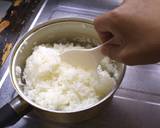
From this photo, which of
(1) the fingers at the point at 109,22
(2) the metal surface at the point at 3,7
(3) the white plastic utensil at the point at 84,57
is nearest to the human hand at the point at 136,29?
(1) the fingers at the point at 109,22

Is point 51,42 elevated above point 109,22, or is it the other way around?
point 109,22

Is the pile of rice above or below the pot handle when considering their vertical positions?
below

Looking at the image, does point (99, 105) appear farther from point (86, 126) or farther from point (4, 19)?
point (4, 19)

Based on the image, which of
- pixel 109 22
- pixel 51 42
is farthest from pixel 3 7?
pixel 109 22

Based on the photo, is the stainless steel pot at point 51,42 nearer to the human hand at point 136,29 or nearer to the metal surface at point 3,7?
the human hand at point 136,29

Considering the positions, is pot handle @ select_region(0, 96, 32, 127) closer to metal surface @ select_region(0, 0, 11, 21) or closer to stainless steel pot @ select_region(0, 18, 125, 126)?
stainless steel pot @ select_region(0, 18, 125, 126)

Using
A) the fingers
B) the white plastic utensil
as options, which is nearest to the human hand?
the fingers

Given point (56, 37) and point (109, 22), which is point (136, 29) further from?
point (56, 37)
